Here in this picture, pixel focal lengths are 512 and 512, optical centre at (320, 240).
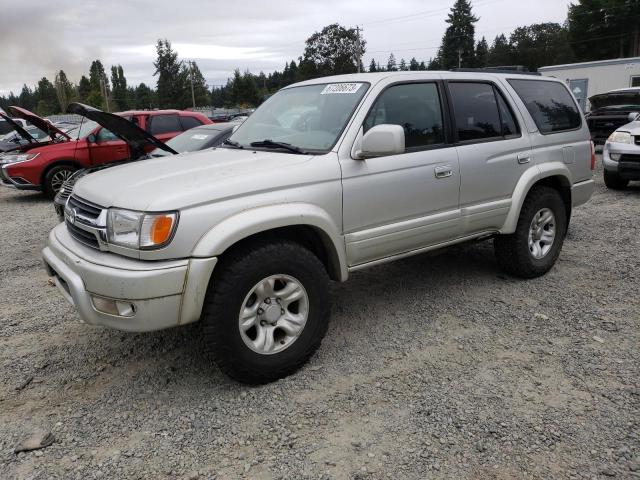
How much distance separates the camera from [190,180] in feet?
9.62

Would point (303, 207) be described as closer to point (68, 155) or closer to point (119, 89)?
point (68, 155)

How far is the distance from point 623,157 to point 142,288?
8.32 meters

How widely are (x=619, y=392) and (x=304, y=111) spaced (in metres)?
2.75

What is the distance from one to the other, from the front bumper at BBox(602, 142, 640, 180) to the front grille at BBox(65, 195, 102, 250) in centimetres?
826

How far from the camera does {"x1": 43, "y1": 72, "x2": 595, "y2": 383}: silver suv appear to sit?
2.71m

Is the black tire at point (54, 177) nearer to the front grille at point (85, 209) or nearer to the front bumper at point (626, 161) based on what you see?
the front grille at point (85, 209)

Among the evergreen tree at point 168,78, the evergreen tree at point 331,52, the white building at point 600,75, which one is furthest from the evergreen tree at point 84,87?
the white building at point 600,75

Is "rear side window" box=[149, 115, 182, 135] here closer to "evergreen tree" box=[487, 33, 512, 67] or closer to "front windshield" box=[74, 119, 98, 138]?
"front windshield" box=[74, 119, 98, 138]

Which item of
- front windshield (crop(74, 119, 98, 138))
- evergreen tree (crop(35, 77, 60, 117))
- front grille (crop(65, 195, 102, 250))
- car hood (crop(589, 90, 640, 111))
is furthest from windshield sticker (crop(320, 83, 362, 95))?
evergreen tree (crop(35, 77, 60, 117))

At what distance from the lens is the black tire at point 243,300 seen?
111 inches

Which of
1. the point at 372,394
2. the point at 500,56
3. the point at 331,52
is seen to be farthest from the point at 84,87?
the point at 372,394

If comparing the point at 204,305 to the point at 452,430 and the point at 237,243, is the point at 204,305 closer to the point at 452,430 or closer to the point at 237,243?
the point at 237,243

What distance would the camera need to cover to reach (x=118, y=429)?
2768 millimetres

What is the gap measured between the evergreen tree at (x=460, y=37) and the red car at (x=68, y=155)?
222 feet
